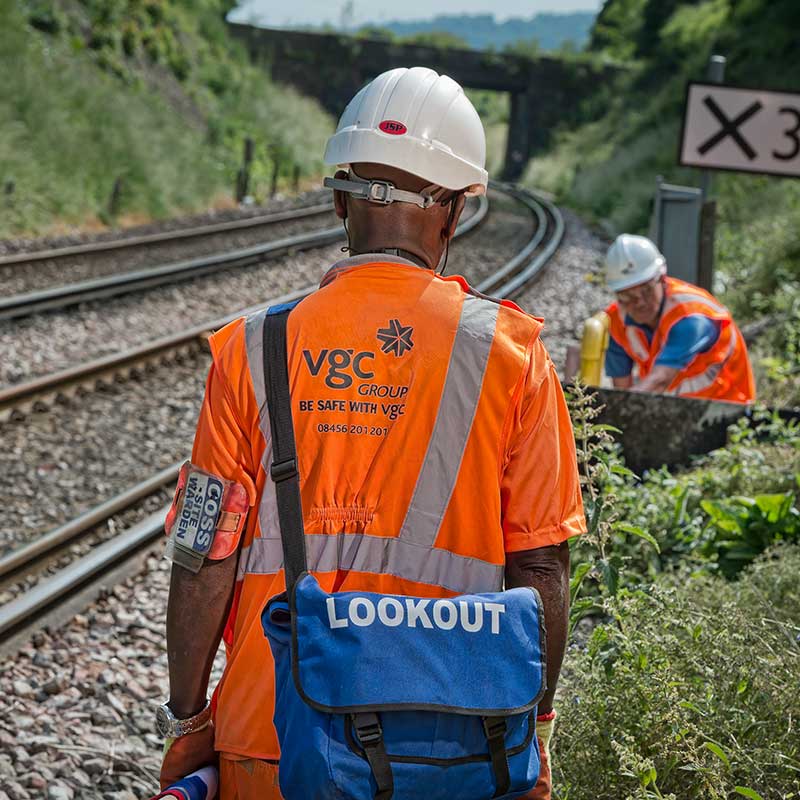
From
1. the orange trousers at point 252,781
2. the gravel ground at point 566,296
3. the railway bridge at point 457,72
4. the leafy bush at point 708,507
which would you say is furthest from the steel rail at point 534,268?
the railway bridge at point 457,72

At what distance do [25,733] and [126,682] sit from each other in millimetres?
502

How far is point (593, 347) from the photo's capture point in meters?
6.77

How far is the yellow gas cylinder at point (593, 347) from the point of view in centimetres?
674

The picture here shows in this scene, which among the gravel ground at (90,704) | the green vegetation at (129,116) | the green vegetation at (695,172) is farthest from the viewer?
the green vegetation at (129,116)

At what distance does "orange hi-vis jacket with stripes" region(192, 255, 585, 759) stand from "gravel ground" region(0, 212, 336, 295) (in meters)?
10.4

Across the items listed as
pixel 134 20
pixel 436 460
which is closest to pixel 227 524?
pixel 436 460

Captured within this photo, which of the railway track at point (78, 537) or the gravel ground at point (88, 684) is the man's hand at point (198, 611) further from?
the railway track at point (78, 537)

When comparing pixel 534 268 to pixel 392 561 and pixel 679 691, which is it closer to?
pixel 679 691

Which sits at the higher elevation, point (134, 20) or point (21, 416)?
point (134, 20)

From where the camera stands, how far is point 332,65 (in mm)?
49000

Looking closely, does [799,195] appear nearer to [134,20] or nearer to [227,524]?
[227,524]

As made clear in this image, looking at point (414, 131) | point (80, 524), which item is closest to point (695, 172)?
point (80, 524)

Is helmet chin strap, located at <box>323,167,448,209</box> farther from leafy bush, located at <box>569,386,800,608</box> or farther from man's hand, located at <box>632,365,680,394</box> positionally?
man's hand, located at <box>632,365,680,394</box>

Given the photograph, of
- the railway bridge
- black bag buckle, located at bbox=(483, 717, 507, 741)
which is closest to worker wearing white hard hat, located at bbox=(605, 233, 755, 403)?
black bag buckle, located at bbox=(483, 717, 507, 741)
